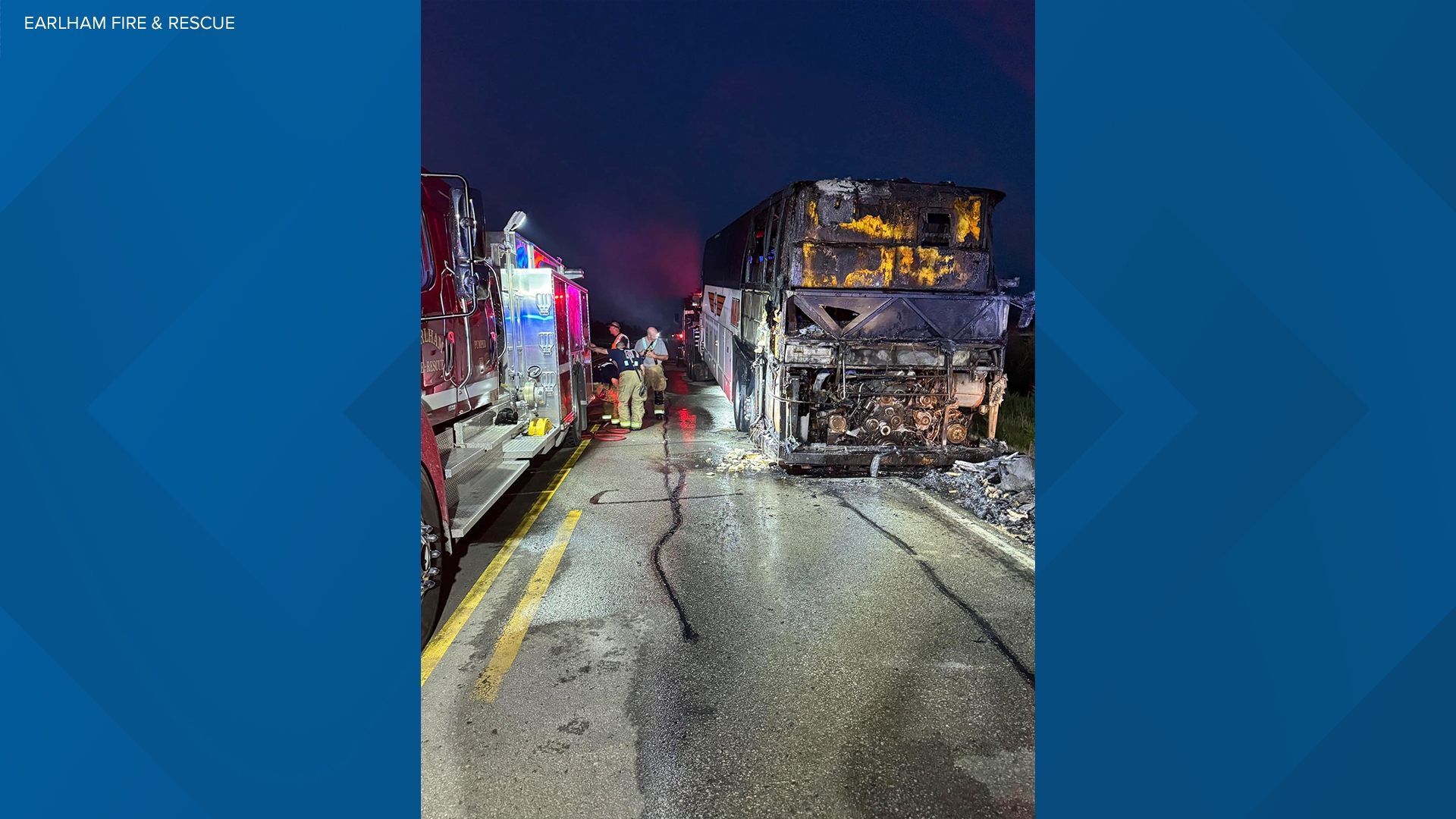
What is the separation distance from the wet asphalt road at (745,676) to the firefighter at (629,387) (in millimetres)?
5401

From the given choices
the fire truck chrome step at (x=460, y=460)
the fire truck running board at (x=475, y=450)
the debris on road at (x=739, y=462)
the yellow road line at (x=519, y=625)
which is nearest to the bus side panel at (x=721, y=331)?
the debris on road at (x=739, y=462)

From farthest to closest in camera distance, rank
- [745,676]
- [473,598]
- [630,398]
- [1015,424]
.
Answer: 1. [1015,424]
2. [630,398]
3. [473,598]
4. [745,676]

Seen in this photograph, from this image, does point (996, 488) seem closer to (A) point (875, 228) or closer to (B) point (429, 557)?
(A) point (875, 228)

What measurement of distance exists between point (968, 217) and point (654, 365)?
21.0ft

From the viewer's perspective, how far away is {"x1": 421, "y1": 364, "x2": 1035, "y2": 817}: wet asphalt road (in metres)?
2.83

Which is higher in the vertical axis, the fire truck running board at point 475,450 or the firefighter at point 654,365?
the firefighter at point 654,365

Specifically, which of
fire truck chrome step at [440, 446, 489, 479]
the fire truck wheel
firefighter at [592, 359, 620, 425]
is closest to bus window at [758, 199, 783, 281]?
firefighter at [592, 359, 620, 425]

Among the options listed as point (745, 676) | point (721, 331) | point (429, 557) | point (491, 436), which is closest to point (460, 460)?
point (491, 436)

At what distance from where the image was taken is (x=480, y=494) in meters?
5.64

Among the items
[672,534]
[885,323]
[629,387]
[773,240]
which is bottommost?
[672,534]

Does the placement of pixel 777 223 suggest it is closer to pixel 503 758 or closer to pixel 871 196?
pixel 871 196

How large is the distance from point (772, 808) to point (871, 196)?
7.10 meters

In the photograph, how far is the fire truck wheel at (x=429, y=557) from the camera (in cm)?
404

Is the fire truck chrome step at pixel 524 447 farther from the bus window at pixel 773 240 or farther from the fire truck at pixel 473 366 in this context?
the bus window at pixel 773 240
